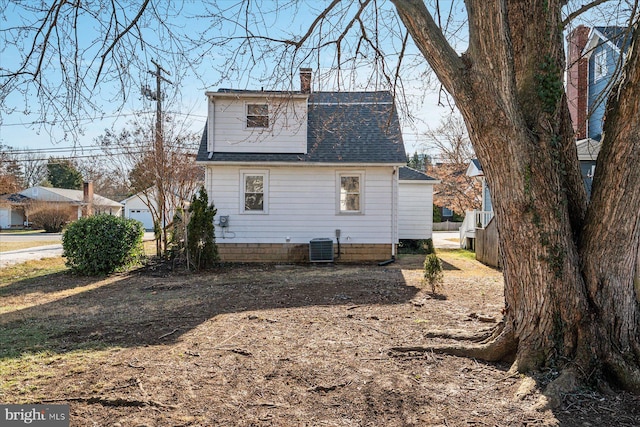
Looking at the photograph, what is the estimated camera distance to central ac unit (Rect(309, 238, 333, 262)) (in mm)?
11875

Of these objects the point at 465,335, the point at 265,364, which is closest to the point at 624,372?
the point at 465,335

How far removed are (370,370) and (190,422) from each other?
1642 mm

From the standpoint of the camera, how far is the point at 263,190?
483 inches

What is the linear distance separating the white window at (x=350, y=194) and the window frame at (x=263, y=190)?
2253 millimetres

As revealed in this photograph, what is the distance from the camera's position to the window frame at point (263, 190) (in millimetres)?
12148

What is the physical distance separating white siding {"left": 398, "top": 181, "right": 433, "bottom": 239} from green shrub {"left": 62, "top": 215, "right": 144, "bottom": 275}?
10442 mm

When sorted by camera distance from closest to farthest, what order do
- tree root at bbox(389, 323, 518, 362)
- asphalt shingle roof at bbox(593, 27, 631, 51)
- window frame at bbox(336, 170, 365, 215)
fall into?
1. tree root at bbox(389, 323, 518, 362)
2. asphalt shingle roof at bbox(593, 27, 631, 51)
3. window frame at bbox(336, 170, 365, 215)

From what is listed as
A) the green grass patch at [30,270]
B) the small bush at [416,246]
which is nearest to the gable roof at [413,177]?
the small bush at [416,246]

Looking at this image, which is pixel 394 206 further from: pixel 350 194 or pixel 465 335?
pixel 465 335

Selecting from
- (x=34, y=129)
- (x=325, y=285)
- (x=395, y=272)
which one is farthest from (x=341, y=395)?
(x=395, y=272)

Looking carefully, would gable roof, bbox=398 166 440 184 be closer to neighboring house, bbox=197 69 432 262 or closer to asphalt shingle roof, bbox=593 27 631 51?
neighboring house, bbox=197 69 432 262

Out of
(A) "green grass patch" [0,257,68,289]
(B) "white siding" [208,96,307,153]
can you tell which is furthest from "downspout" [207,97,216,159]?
(A) "green grass patch" [0,257,68,289]

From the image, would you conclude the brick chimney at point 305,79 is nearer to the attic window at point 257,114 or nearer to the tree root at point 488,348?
the attic window at point 257,114

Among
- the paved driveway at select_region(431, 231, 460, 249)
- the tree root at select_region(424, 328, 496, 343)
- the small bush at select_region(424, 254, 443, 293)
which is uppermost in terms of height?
the small bush at select_region(424, 254, 443, 293)
